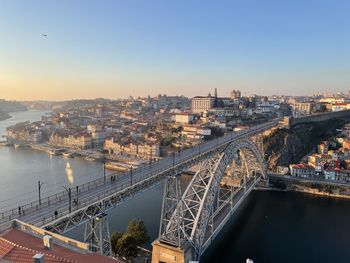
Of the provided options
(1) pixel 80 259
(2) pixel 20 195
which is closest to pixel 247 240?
(1) pixel 80 259

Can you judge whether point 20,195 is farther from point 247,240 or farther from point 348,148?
point 348,148

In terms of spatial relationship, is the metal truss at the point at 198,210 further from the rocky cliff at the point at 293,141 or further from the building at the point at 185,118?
the building at the point at 185,118

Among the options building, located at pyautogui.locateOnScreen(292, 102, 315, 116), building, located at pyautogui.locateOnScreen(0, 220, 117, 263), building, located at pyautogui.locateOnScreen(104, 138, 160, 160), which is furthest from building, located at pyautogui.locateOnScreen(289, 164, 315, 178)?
building, located at pyautogui.locateOnScreen(292, 102, 315, 116)

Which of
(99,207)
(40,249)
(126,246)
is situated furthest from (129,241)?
(40,249)

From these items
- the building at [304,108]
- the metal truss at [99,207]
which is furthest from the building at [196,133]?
the building at [304,108]

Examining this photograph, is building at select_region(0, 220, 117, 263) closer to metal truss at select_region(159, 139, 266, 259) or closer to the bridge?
the bridge
